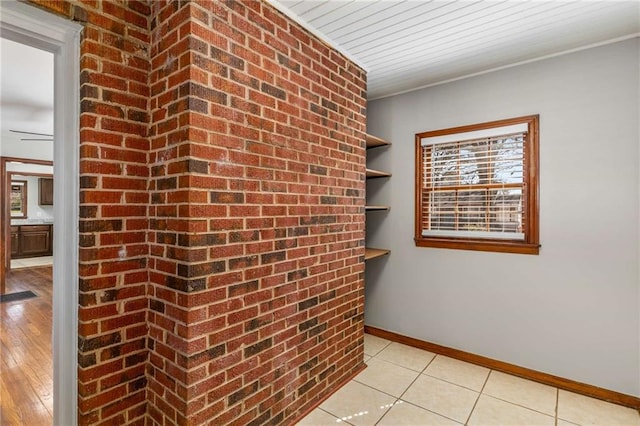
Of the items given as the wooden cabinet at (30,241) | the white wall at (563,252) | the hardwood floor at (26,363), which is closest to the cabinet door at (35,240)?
the wooden cabinet at (30,241)

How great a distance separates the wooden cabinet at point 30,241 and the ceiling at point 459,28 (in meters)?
10.0

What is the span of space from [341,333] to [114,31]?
2.51 metres

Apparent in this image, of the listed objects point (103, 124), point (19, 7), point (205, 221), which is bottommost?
point (205, 221)

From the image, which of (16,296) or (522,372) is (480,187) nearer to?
(522,372)

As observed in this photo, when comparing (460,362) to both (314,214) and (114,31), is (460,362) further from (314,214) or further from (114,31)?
(114,31)

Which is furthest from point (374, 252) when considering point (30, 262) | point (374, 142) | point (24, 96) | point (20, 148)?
point (30, 262)

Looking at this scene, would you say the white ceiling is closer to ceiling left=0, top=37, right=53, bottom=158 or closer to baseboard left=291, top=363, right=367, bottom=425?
ceiling left=0, top=37, right=53, bottom=158

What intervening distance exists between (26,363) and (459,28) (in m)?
4.74

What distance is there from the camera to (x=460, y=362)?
2.94 metres

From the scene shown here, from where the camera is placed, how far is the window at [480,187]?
269 centimetres

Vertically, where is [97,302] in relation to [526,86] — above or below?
below

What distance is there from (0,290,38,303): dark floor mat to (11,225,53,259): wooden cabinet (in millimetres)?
4026

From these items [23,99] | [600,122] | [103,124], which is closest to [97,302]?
[103,124]

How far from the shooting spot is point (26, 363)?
291cm
